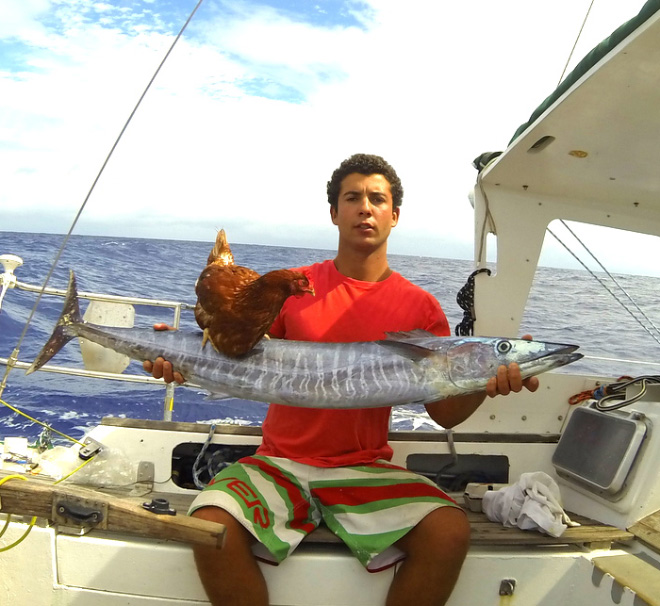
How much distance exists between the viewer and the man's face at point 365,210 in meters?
2.77

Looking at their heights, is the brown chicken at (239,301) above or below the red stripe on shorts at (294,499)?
above

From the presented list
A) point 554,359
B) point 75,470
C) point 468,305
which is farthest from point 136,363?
point 554,359

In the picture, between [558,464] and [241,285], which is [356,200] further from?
[558,464]

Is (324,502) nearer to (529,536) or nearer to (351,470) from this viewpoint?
(351,470)

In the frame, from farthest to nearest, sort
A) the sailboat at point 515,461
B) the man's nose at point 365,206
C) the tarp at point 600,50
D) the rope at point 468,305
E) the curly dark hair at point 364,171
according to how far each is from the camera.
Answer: the rope at point 468,305 < the curly dark hair at point 364,171 < the man's nose at point 365,206 < the sailboat at point 515,461 < the tarp at point 600,50

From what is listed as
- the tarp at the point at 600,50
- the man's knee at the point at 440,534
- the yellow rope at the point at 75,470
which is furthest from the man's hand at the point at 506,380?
the yellow rope at the point at 75,470

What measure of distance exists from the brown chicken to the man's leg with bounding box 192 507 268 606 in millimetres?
643

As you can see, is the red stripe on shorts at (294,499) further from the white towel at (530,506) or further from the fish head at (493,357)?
the white towel at (530,506)

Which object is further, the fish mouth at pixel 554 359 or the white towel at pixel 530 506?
the white towel at pixel 530 506

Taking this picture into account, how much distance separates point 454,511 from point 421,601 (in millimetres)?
363

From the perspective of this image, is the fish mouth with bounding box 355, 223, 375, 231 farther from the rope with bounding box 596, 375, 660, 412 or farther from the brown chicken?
the rope with bounding box 596, 375, 660, 412

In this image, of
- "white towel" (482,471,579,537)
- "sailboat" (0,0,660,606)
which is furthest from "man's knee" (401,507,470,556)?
"white towel" (482,471,579,537)

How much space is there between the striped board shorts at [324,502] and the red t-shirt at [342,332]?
0.09 m

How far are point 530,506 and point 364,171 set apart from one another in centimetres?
178
